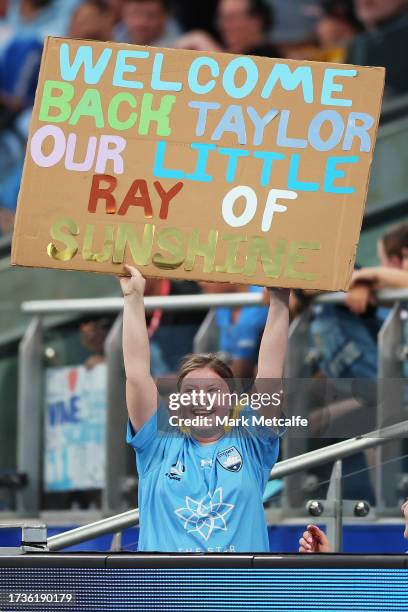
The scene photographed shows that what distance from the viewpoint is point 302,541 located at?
15.5 feet

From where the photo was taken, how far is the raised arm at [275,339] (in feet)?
15.3

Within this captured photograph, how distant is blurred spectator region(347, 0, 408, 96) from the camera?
9586 mm

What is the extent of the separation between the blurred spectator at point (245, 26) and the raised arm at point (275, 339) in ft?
19.3

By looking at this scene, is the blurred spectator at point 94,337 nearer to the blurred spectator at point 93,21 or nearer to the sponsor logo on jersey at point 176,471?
the sponsor logo on jersey at point 176,471

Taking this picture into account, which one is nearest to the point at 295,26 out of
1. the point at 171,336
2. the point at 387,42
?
the point at 387,42

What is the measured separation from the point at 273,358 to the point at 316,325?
86.9 inches

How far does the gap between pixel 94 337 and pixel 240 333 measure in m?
0.82

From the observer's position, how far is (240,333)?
7074mm

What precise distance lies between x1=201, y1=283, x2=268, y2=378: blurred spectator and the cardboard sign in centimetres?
228

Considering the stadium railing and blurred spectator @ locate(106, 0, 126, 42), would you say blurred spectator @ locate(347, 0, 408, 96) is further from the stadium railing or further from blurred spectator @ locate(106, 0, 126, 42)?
the stadium railing

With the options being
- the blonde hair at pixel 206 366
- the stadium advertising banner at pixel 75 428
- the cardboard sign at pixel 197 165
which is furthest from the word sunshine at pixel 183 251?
the stadium advertising banner at pixel 75 428

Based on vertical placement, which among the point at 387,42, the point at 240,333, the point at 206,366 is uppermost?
the point at 387,42

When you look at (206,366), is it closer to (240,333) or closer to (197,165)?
(197,165)

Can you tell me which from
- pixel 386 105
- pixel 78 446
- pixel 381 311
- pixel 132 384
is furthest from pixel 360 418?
pixel 386 105
